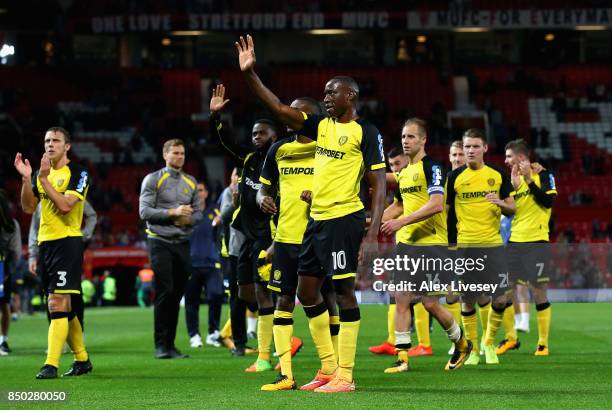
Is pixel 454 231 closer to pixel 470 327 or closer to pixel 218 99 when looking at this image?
Result: pixel 470 327

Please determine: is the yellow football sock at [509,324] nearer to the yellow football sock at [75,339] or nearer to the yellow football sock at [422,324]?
the yellow football sock at [422,324]

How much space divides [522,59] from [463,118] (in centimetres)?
911

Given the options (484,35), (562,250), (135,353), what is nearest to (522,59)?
(484,35)

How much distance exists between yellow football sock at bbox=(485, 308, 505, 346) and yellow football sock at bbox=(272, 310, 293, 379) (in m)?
3.07

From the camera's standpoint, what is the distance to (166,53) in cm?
5456

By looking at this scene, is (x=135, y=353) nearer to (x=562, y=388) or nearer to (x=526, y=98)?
(x=562, y=388)

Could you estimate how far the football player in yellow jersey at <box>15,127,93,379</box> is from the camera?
32.9 feet

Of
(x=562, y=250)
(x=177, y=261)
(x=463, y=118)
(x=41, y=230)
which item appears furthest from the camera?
(x=463, y=118)

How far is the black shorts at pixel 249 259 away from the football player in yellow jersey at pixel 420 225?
1.32 meters

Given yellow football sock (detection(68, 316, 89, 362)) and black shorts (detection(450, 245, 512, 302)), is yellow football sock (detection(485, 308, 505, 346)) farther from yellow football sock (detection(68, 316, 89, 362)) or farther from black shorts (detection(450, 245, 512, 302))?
yellow football sock (detection(68, 316, 89, 362))

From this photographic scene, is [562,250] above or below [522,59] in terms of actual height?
below

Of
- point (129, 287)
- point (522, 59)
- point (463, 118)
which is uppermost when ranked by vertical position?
point (522, 59)

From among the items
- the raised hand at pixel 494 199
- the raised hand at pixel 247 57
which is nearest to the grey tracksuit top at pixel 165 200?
the raised hand at pixel 494 199

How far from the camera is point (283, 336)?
9.02 meters
